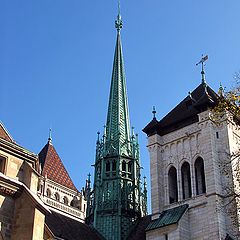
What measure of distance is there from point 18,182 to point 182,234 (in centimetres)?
1492

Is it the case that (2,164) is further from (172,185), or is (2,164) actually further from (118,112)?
(118,112)

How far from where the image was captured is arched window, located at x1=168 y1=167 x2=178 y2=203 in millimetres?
31956

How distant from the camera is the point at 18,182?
15.6m

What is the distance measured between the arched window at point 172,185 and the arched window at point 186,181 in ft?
2.02

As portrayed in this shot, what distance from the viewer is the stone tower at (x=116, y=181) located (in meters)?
33.0

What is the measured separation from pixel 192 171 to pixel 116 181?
17.8 ft

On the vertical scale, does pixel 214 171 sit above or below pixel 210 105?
below

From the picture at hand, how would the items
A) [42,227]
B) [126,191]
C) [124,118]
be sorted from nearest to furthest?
[42,227] → [126,191] → [124,118]

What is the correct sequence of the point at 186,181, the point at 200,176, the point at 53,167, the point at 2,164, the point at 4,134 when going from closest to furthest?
the point at 2,164, the point at 4,134, the point at 200,176, the point at 186,181, the point at 53,167

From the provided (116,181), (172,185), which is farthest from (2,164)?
(116,181)

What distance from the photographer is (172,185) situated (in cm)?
3256

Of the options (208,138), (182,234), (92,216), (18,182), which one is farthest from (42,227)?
(92,216)

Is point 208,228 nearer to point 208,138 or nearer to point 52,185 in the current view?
point 208,138

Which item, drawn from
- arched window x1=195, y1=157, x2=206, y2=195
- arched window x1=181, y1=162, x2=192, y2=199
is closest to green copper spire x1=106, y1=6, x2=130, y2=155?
arched window x1=181, y1=162, x2=192, y2=199
